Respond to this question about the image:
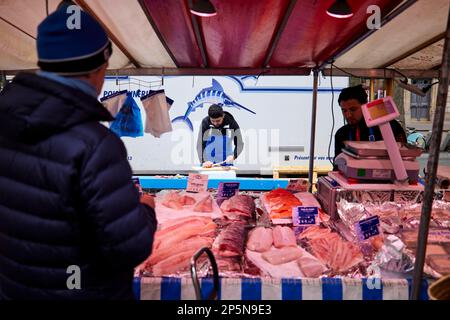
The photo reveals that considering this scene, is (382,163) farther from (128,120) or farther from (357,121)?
(128,120)

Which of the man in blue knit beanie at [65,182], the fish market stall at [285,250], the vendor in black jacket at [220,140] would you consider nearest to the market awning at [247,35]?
the man in blue knit beanie at [65,182]

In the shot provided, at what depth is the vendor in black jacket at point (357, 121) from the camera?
4906 mm

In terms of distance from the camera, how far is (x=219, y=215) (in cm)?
353

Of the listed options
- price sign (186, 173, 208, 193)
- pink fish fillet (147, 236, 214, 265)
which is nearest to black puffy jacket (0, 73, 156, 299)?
pink fish fillet (147, 236, 214, 265)

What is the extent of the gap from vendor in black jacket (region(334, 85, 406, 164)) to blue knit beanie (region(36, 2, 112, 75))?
12.6 feet

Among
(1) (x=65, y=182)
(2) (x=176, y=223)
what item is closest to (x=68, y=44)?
(1) (x=65, y=182)

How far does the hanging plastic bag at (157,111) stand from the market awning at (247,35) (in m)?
0.56

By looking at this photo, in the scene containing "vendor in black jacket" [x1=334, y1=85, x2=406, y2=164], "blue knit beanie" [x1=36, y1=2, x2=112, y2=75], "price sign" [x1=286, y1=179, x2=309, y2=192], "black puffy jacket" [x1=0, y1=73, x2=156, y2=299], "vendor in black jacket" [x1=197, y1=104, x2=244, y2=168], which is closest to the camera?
"black puffy jacket" [x1=0, y1=73, x2=156, y2=299]

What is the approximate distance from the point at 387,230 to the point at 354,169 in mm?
618

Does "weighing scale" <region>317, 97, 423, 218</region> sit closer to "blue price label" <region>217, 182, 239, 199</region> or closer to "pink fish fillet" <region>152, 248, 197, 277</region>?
"blue price label" <region>217, 182, 239, 199</region>

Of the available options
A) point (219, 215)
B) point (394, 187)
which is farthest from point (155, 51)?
Answer: point (394, 187)

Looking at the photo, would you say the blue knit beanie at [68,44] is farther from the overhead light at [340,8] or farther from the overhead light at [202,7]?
the overhead light at [340,8]

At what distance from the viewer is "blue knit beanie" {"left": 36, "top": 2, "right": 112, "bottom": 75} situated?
1.61 m

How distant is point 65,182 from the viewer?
152cm
